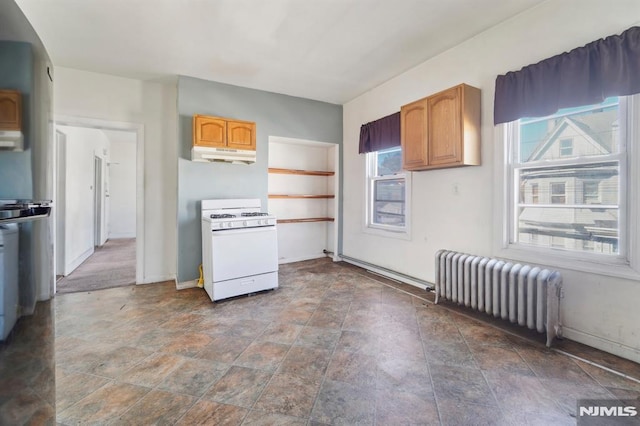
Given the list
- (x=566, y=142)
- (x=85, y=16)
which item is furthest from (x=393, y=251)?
(x=85, y=16)

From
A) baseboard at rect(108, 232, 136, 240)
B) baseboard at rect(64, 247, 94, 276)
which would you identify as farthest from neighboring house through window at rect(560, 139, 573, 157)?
baseboard at rect(108, 232, 136, 240)

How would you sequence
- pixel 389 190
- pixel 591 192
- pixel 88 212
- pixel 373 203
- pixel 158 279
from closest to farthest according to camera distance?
pixel 591 192 → pixel 158 279 → pixel 389 190 → pixel 373 203 → pixel 88 212

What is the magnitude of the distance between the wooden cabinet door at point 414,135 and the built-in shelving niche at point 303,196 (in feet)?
6.01

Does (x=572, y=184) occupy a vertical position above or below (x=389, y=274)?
above

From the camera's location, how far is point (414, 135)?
3139 mm

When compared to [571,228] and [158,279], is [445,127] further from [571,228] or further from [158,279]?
[158,279]

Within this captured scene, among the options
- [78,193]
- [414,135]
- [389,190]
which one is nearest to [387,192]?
[389,190]

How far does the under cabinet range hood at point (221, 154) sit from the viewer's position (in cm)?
348

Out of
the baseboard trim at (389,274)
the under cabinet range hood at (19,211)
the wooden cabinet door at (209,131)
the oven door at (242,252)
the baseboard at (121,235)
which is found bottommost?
the baseboard trim at (389,274)

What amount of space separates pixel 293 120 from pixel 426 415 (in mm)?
4083

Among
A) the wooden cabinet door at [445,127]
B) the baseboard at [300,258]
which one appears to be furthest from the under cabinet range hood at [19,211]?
the baseboard at [300,258]

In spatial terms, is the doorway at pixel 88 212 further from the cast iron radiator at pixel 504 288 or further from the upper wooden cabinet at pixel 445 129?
the cast iron radiator at pixel 504 288

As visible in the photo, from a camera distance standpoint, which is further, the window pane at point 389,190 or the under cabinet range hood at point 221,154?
the window pane at point 389,190

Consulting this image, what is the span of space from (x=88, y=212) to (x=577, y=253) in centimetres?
721
